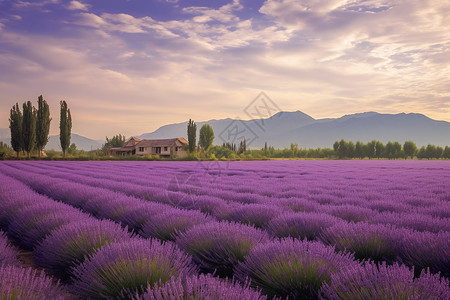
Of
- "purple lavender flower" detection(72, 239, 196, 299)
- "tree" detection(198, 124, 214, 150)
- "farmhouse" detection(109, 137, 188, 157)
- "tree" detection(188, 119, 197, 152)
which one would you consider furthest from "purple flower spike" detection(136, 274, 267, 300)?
"farmhouse" detection(109, 137, 188, 157)

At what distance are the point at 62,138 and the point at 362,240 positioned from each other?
4951cm

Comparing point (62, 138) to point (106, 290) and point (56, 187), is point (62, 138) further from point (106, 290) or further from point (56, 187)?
point (106, 290)

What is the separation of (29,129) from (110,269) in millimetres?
50400

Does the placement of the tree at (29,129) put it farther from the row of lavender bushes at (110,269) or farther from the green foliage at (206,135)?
the row of lavender bushes at (110,269)

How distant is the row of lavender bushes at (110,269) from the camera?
67.1 inches

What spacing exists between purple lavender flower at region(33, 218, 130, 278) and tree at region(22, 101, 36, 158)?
48.2 metres

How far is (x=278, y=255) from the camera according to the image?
2.39 m

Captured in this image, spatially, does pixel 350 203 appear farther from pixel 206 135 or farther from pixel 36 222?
pixel 206 135

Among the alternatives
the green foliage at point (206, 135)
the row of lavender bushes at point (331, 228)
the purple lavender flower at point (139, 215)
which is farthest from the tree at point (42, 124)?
the purple lavender flower at point (139, 215)

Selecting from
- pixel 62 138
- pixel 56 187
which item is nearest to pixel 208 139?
pixel 62 138

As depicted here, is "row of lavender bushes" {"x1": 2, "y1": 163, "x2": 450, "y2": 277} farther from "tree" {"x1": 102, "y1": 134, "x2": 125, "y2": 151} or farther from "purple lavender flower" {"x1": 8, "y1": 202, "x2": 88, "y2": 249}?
"tree" {"x1": 102, "y1": 134, "x2": 125, "y2": 151}

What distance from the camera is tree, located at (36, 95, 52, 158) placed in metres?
45.9

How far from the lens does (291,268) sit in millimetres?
2223

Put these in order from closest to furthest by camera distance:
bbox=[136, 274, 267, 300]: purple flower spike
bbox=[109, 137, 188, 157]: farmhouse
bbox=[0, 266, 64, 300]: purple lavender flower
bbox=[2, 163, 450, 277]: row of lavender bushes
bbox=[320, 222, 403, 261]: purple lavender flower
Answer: bbox=[136, 274, 267, 300]: purple flower spike
bbox=[0, 266, 64, 300]: purple lavender flower
bbox=[2, 163, 450, 277]: row of lavender bushes
bbox=[320, 222, 403, 261]: purple lavender flower
bbox=[109, 137, 188, 157]: farmhouse
